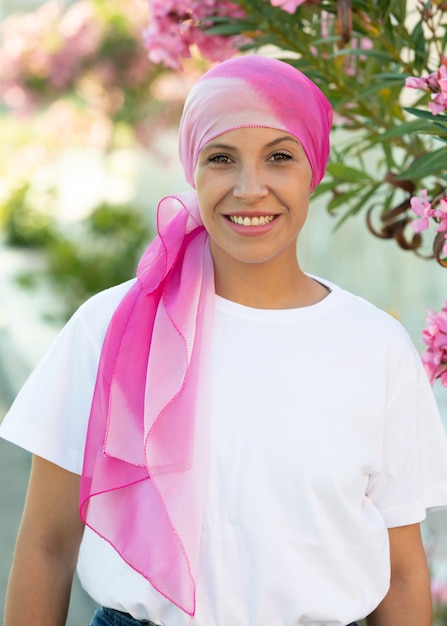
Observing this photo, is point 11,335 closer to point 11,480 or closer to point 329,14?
point 11,480

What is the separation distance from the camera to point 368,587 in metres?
1.85

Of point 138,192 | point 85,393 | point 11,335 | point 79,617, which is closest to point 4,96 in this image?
point 138,192

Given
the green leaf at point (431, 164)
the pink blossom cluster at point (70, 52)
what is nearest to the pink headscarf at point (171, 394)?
the green leaf at point (431, 164)

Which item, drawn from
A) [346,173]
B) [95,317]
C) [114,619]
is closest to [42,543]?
[114,619]

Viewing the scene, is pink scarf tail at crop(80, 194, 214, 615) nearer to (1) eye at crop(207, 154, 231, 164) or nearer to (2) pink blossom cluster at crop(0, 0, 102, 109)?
(1) eye at crop(207, 154, 231, 164)

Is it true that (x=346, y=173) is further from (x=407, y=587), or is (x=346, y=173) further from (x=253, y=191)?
(x=407, y=587)

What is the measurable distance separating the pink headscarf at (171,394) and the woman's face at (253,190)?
0.02m

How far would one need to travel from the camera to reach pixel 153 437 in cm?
182

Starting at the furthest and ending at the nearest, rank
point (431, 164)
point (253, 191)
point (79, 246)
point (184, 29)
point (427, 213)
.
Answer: point (79, 246)
point (184, 29)
point (431, 164)
point (427, 213)
point (253, 191)

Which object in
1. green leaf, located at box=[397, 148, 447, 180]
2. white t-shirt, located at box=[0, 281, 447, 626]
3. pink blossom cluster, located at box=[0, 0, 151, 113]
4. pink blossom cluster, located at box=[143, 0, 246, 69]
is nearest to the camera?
white t-shirt, located at box=[0, 281, 447, 626]

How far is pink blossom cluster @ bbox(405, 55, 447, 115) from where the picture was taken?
181 cm

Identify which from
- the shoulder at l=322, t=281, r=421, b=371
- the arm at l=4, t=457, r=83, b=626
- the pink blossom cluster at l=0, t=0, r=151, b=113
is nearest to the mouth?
the shoulder at l=322, t=281, r=421, b=371

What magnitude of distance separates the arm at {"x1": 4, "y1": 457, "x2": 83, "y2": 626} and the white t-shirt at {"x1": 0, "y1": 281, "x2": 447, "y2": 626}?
48mm

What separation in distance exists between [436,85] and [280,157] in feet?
1.05
